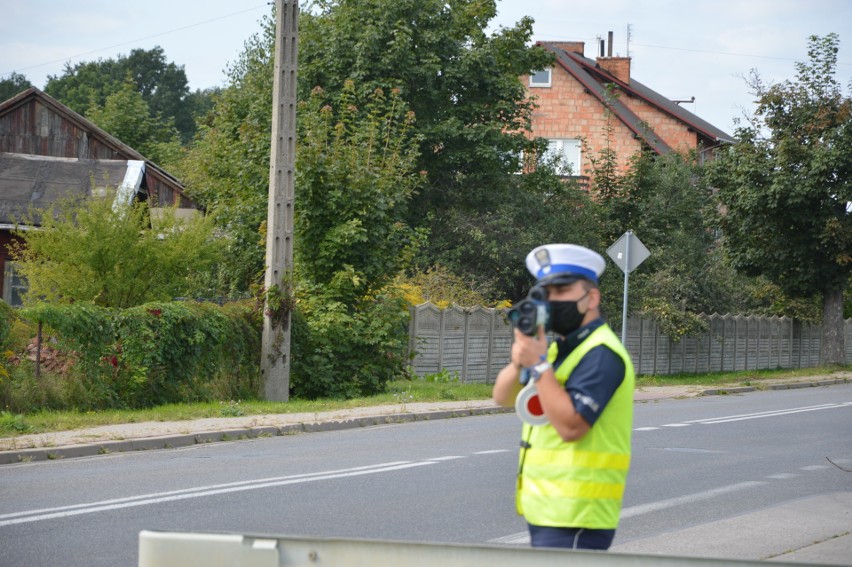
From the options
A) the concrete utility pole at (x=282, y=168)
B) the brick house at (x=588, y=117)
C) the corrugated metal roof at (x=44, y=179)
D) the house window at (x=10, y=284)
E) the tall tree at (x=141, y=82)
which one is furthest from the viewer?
the tall tree at (x=141, y=82)

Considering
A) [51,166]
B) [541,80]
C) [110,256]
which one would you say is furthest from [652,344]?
[541,80]

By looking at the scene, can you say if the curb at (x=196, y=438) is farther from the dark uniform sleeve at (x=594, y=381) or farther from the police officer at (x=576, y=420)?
the dark uniform sleeve at (x=594, y=381)

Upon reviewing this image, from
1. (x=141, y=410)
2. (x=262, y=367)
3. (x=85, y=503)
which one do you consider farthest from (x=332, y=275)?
(x=85, y=503)

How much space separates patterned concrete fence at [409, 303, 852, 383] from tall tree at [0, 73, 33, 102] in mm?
64431

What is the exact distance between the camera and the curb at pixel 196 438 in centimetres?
1267

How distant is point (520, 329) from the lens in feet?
12.5

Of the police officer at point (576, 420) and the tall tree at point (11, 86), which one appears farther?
the tall tree at point (11, 86)

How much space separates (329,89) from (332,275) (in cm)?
1329

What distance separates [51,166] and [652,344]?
57.3ft

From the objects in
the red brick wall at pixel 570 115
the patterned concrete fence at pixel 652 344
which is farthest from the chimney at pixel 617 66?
the patterned concrete fence at pixel 652 344

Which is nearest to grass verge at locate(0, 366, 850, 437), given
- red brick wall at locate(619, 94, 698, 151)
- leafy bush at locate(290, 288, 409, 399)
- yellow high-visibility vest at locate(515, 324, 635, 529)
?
leafy bush at locate(290, 288, 409, 399)

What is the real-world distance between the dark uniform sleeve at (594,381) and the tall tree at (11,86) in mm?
90253

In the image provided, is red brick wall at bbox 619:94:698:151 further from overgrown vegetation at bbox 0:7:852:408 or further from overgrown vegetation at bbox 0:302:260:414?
overgrown vegetation at bbox 0:302:260:414

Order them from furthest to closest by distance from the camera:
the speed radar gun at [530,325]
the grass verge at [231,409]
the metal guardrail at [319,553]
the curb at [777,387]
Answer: the curb at [777,387] → the grass verge at [231,409] → the speed radar gun at [530,325] → the metal guardrail at [319,553]
